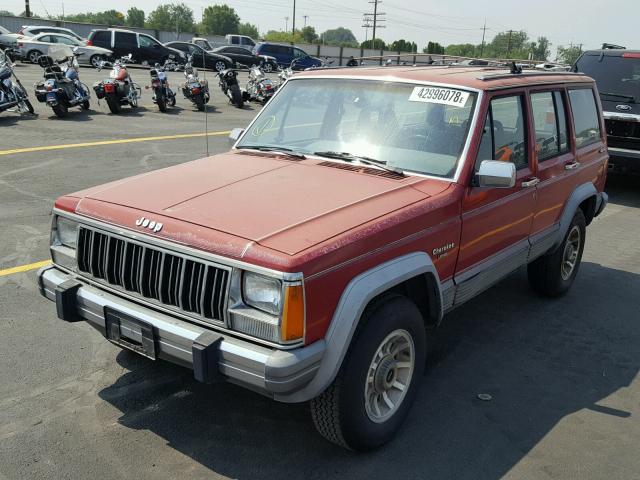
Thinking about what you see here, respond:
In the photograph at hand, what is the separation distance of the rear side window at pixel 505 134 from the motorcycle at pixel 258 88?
16.8 meters

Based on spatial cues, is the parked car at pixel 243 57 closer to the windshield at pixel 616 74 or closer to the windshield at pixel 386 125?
the windshield at pixel 616 74

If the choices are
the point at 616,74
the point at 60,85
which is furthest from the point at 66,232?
the point at 60,85

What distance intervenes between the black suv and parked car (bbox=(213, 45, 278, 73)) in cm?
2795

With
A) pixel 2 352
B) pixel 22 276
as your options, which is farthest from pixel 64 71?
pixel 2 352

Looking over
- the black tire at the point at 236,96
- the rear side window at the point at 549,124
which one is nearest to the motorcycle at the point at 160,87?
the black tire at the point at 236,96

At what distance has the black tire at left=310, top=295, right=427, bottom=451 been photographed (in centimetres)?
321

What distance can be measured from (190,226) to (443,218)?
150cm

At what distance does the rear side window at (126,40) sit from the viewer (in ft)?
102

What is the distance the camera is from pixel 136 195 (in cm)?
362

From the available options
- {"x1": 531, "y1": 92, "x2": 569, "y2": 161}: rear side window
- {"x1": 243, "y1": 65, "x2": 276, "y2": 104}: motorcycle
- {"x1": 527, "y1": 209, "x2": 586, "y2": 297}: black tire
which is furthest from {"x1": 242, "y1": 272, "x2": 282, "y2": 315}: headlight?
{"x1": 243, "y1": 65, "x2": 276, "y2": 104}: motorcycle

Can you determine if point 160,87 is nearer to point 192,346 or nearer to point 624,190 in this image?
point 624,190

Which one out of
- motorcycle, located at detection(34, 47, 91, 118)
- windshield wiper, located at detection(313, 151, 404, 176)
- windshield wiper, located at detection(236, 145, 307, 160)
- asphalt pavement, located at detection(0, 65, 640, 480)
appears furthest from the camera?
motorcycle, located at detection(34, 47, 91, 118)

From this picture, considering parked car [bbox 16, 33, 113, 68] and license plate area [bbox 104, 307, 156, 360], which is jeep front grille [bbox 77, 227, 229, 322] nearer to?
license plate area [bbox 104, 307, 156, 360]

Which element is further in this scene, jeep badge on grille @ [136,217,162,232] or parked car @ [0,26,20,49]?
parked car @ [0,26,20,49]
